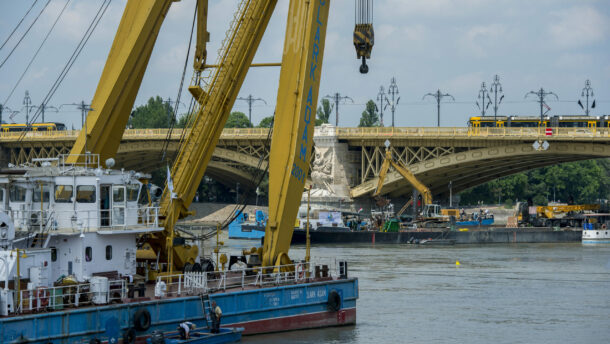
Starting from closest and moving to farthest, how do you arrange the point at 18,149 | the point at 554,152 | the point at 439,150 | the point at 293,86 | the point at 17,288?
the point at 17,288, the point at 293,86, the point at 554,152, the point at 439,150, the point at 18,149

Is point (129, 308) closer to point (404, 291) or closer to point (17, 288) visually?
point (17, 288)

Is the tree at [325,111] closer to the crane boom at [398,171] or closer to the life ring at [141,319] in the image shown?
the crane boom at [398,171]

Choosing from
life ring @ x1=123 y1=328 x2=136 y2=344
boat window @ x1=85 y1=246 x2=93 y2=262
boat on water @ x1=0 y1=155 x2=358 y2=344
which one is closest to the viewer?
boat on water @ x1=0 y1=155 x2=358 y2=344

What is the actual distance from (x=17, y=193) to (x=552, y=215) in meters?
76.0

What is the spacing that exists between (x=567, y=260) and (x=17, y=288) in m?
46.2

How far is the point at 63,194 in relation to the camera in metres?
28.5

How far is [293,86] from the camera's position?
3300cm

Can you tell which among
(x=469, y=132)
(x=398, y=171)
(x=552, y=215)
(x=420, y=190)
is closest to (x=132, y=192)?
(x=469, y=132)

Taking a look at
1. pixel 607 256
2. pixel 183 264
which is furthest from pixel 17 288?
pixel 607 256

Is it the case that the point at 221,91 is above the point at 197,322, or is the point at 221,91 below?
above

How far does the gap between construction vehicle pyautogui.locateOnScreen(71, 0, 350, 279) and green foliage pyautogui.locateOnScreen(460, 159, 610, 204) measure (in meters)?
104

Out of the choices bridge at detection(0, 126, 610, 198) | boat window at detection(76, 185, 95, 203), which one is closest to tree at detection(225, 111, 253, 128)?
bridge at detection(0, 126, 610, 198)

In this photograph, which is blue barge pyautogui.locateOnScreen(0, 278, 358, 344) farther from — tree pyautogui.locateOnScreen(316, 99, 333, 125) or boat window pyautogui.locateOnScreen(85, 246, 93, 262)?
tree pyautogui.locateOnScreen(316, 99, 333, 125)

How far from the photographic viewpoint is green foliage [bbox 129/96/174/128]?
14246 cm
